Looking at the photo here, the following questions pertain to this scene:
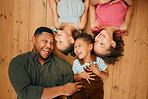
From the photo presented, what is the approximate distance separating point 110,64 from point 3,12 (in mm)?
1484

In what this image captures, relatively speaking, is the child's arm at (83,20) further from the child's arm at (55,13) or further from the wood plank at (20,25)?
the wood plank at (20,25)

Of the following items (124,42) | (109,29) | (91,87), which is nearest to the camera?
(91,87)

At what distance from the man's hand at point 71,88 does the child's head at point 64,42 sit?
36cm

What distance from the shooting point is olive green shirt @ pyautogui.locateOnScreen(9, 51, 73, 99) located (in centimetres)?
105

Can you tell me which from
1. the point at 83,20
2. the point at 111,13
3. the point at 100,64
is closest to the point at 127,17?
the point at 111,13

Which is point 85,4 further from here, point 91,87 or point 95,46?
point 91,87

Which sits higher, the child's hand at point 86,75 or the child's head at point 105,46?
the child's head at point 105,46

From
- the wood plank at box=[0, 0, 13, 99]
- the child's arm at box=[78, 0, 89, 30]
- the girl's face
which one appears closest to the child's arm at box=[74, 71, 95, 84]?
the girl's face

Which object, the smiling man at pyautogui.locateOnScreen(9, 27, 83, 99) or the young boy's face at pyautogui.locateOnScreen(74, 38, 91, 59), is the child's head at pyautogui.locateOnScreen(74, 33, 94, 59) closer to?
the young boy's face at pyautogui.locateOnScreen(74, 38, 91, 59)

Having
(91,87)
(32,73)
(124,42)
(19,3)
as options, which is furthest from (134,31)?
(19,3)

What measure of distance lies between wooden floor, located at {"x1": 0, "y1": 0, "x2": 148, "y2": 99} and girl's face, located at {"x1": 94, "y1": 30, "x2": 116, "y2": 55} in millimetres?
219

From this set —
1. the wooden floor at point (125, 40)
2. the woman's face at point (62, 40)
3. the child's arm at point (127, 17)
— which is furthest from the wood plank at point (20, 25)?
the child's arm at point (127, 17)

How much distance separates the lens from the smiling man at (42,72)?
1.07 meters

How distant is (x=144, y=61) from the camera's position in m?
1.40
